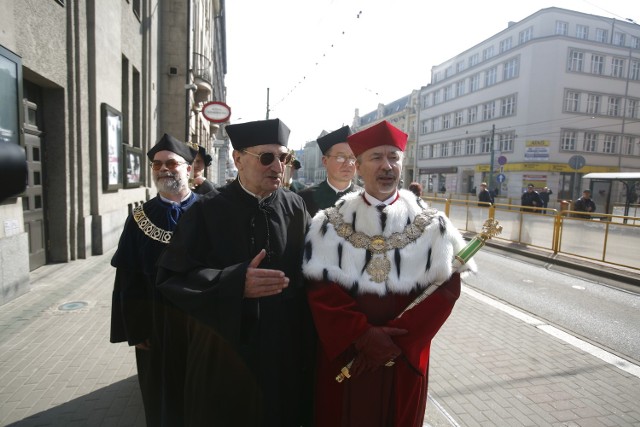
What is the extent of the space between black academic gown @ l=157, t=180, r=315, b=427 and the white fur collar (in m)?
0.18

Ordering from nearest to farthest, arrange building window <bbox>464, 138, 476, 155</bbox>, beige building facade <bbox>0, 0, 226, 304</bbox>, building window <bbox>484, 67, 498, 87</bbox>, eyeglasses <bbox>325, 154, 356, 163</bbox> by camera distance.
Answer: eyeglasses <bbox>325, 154, 356, 163</bbox> < beige building facade <bbox>0, 0, 226, 304</bbox> < building window <bbox>484, 67, 498, 87</bbox> < building window <bbox>464, 138, 476, 155</bbox>

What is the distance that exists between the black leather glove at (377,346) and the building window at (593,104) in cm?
4753

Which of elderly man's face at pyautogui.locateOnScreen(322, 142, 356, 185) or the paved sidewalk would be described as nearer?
the paved sidewalk

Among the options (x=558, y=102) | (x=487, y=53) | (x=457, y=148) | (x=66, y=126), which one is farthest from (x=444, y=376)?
(x=487, y=53)

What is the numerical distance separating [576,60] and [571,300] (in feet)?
139

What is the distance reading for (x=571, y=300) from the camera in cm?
688

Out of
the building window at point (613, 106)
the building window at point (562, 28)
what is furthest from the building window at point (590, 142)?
the building window at point (562, 28)

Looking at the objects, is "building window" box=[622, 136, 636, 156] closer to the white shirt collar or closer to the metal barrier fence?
the metal barrier fence

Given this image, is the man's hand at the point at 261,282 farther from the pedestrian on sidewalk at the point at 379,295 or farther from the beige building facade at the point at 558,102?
the beige building facade at the point at 558,102

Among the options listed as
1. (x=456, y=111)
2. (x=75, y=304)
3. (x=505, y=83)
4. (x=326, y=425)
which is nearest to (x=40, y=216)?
(x=75, y=304)

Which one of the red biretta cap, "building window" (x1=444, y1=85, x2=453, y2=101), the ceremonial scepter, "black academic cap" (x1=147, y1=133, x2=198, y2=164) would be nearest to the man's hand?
the ceremonial scepter

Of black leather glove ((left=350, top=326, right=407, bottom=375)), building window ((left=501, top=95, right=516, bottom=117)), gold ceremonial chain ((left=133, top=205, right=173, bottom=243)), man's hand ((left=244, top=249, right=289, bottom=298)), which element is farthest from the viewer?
building window ((left=501, top=95, right=516, bottom=117))

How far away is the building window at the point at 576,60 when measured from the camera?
38969mm

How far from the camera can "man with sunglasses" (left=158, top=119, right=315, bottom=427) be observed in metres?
1.94
